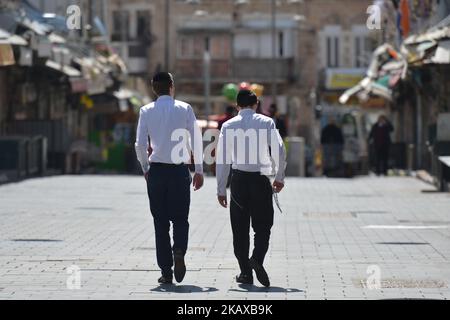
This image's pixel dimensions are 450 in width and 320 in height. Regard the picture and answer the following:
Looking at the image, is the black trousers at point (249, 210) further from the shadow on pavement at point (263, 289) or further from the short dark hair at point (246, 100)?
the short dark hair at point (246, 100)

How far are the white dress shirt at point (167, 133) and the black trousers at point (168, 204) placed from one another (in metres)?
0.10

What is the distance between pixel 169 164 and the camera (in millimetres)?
13492

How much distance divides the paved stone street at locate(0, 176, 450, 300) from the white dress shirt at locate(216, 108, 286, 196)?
101cm

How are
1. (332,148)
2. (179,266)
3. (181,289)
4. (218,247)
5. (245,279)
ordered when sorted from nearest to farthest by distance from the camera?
(181,289)
(179,266)
(245,279)
(218,247)
(332,148)

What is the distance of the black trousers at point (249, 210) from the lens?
13500mm

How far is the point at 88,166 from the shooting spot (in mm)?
49781

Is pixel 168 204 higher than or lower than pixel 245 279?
higher

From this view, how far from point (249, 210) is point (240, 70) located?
72.0 meters

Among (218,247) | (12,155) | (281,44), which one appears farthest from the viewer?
(281,44)

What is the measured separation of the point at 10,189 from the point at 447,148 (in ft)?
29.5

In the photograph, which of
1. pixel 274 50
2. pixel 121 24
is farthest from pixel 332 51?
pixel 121 24

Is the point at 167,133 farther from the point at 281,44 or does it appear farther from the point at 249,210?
the point at 281,44
